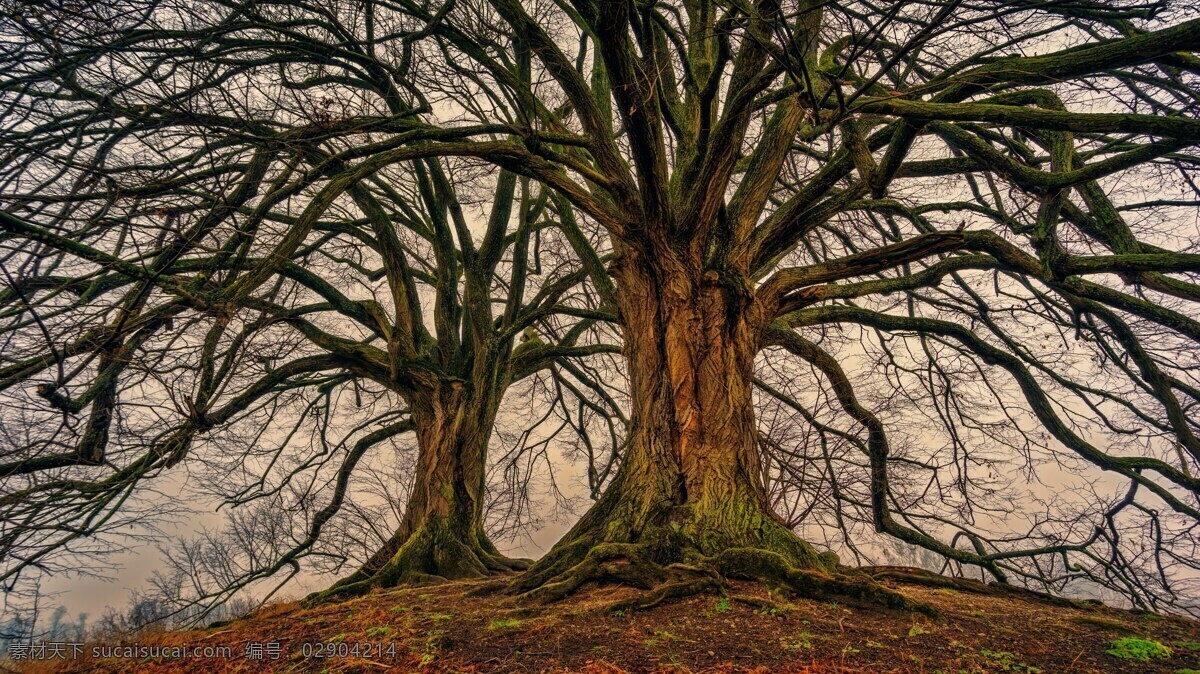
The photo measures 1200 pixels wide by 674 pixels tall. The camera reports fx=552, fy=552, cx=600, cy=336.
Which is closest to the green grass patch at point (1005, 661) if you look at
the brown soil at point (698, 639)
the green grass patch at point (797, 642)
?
the brown soil at point (698, 639)

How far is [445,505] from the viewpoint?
6.16 metres

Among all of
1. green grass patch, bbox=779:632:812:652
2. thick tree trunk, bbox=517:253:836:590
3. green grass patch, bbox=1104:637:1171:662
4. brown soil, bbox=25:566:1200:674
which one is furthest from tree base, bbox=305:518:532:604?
green grass patch, bbox=1104:637:1171:662

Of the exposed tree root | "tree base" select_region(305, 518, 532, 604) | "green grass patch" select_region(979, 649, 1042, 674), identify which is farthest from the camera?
"tree base" select_region(305, 518, 532, 604)

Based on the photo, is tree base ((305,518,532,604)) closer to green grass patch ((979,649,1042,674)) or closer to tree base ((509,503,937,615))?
tree base ((509,503,937,615))

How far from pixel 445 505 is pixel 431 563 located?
0.62 meters

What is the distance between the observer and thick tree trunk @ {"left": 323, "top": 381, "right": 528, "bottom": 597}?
5.80 metres

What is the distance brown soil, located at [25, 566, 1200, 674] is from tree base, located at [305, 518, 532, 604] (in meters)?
1.40

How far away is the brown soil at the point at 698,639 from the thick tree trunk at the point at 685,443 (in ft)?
1.61

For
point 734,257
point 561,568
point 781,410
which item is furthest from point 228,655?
point 781,410

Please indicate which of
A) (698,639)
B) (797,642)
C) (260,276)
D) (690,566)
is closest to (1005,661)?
(797,642)

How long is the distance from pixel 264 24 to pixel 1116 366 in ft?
26.6

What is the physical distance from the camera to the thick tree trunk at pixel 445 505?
5.80 metres

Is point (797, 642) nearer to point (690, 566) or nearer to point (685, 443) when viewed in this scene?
point (690, 566)

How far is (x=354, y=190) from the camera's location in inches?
229
